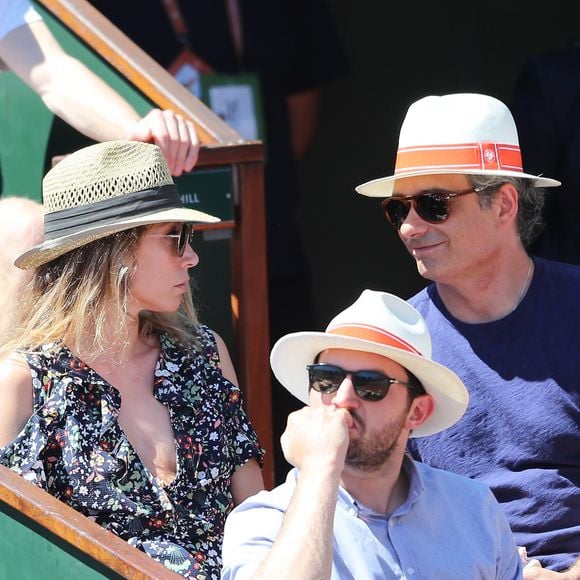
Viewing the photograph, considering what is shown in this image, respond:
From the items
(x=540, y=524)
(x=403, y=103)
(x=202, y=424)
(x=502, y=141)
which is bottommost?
(x=540, y=524)

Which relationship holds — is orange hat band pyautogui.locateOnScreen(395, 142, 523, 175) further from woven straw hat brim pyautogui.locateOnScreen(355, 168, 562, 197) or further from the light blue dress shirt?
the light blue dress shirt

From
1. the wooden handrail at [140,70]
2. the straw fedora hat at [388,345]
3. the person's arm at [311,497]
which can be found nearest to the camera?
the person's arm at [311,497]

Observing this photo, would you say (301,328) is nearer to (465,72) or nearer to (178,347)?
(465,72)

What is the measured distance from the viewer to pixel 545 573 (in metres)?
2.91

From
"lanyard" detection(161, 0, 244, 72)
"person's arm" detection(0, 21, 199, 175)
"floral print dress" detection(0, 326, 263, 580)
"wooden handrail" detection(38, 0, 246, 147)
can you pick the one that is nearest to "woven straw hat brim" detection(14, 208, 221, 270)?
"floral print dress" detection(0, 326, 263, 580)

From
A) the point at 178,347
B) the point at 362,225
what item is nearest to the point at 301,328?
the point at 362,225

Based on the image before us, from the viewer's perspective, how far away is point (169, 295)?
9.97ft

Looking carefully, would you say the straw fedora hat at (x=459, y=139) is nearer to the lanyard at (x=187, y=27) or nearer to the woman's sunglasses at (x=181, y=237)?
the woman's sunglasses at (x=181, y=237)

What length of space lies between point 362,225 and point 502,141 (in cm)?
258

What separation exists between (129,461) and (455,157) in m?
1.09

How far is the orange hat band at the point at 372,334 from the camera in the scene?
2.51m

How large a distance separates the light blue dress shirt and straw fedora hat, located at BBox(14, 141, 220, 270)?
2.64ft

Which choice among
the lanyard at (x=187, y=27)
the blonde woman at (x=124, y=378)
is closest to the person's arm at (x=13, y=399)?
the blonde woman at (x=124, y=378)

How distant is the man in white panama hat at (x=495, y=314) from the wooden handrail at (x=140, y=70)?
519 mm
